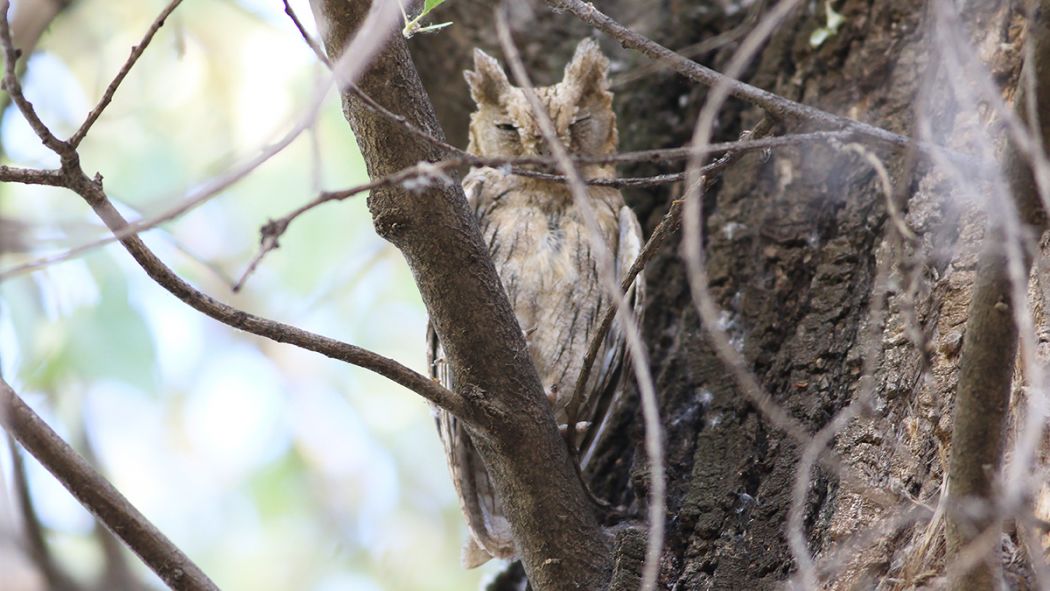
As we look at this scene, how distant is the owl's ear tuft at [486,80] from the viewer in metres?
2.83

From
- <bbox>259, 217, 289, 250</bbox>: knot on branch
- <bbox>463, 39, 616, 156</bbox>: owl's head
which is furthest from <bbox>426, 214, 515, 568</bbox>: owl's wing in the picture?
<bbox>259, 217, 289, 250</bbox>: knot on branch

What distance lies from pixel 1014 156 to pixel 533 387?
2.96 ft

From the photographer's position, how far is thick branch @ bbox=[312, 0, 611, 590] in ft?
5.24

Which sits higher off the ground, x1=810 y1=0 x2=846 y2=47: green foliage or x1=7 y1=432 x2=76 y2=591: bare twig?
x1=810 y1=0 x2=846 y2=47: green foliage

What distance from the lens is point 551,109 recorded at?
9.14 ft

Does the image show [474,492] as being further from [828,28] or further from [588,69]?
[828,28]

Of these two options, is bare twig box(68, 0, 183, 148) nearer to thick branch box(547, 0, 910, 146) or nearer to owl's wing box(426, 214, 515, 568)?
thick branch box(547, 0, 910, 146)

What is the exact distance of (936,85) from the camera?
2.12 metres

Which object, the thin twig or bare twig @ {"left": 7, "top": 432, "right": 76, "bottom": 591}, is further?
bare twig @ {"left": 7, "top": 432, "right": 76, "bottom": 591}

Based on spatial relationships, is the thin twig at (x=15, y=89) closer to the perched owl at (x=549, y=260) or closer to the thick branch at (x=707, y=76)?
the thick branch at (x=707, y=76)

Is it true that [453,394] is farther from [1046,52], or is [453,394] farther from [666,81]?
[666,81]

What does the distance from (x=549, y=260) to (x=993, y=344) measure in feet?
5.07

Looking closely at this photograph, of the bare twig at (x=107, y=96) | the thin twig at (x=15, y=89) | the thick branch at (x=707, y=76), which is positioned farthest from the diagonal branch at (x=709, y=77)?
the thin twig at (x=15, y=89)

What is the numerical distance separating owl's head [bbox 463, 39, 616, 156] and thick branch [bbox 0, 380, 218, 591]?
1501 mm
